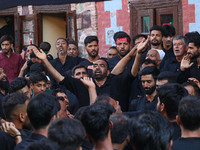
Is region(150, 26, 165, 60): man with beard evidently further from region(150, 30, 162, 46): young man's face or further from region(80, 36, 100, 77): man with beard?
region(80, 36, 100, 77): man with beard

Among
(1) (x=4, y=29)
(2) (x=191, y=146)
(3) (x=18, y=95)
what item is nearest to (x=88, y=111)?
(2) (x=191, y=146)

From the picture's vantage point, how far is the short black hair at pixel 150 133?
2666 mm

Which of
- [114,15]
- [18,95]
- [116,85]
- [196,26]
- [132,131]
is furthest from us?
[114,15]

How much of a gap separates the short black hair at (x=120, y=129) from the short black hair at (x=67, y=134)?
362 millimetres

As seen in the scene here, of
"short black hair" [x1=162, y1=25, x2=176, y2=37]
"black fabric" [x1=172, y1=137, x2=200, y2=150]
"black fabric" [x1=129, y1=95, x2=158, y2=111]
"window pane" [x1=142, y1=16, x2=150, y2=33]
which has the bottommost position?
"black fabric" [x1=172, y1=137, x2=200, y2=150]

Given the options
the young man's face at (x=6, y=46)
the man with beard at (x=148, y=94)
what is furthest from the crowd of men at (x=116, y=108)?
the young man's face at (x=6, y=46)

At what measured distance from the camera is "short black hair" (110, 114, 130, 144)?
3.04 m

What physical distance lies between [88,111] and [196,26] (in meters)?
5.97

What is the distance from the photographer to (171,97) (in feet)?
12.4

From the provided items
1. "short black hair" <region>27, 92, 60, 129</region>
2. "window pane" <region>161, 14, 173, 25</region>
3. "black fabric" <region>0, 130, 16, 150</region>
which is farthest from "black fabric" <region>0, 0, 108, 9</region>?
"short black hair" <region>27, 92, 60, 129</region>

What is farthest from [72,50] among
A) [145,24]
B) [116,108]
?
[116,108]

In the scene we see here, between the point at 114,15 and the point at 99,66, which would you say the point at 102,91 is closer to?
the point at 99,66

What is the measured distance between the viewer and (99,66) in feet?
20.4

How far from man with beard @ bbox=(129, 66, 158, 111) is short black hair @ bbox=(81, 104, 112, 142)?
6.63 feet
